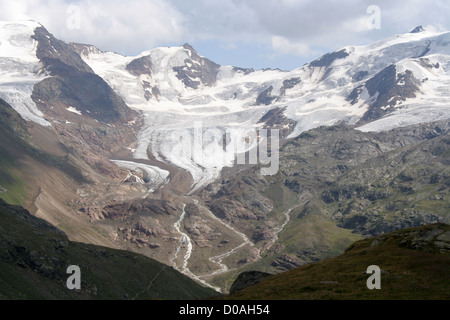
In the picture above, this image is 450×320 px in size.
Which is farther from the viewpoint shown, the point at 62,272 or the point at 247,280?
the point at 62,272

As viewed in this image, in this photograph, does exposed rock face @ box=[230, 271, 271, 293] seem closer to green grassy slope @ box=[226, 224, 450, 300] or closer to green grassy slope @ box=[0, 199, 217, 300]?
green grassy slope @ box=[226, 224, 450, 300]

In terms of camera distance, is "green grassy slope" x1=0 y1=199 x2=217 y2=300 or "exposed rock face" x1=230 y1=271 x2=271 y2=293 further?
"green grassy slope" x1=0 y1=199 x2=217 y2=300

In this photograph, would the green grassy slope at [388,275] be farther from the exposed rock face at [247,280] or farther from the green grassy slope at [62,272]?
the green grassy slope at [62,272]

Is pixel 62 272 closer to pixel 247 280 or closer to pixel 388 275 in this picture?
pixel 247 280

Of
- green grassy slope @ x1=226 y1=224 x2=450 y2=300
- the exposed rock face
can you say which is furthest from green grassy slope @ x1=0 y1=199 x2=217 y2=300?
green grassy slope @ x1=226 y1=224 x2=450 y2=300

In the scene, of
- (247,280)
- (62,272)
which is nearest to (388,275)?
(247,280)

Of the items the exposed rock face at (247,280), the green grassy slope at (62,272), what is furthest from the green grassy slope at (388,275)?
the green grassy slope at (62,272)

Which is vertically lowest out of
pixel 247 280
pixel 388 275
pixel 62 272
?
pixel 388 275

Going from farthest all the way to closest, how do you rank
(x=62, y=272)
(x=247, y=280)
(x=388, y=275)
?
(x=62, y=272) < (x=247, y=280) < (x=388, y=275)

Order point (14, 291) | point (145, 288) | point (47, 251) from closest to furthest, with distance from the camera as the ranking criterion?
point (14, 291) < point (47, 251) < point (145, 288)
